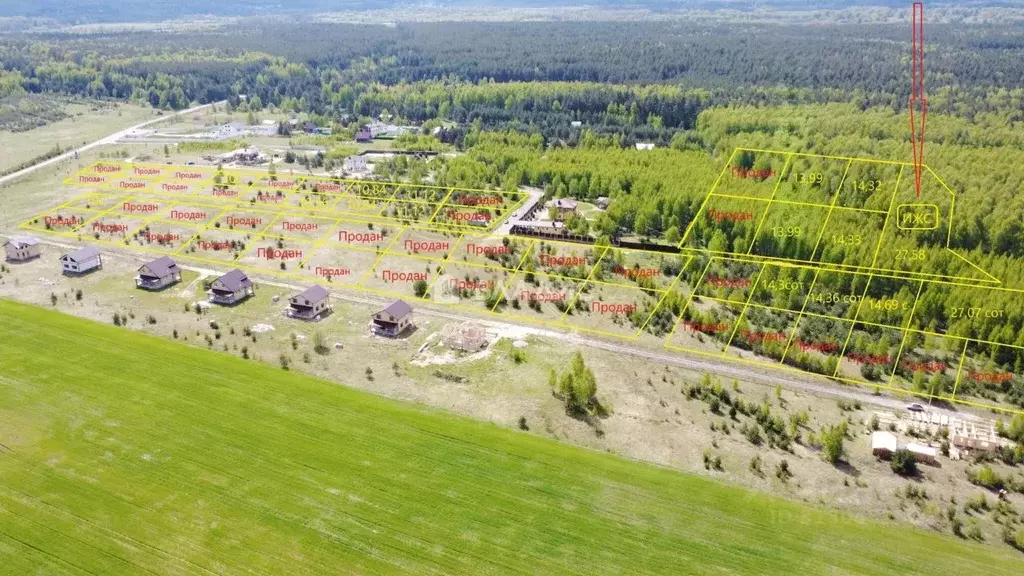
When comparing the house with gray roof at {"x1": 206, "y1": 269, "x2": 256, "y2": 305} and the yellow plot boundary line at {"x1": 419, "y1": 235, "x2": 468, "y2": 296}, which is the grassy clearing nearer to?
the house with gray roof at {"x1": 206, "y1": 269, "x2": 256, "y2": 305}

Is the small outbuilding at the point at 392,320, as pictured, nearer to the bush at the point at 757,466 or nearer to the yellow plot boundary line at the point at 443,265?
the yellow plot boundary line at the point at 443,265

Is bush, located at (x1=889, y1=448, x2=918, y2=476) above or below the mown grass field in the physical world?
below

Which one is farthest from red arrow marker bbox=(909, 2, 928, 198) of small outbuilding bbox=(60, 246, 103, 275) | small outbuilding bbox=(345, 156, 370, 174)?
small outbuilding bbox=(60, 246, 103, 275)

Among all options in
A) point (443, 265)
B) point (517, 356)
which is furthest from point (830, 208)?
point (517, 356)

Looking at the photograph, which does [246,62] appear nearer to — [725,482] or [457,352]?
[457,352]

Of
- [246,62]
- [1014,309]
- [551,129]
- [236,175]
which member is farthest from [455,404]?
[246,62]
